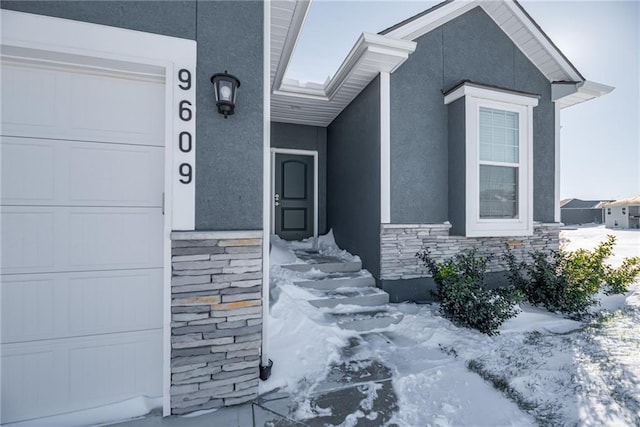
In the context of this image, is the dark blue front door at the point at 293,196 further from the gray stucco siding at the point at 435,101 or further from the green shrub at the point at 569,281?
the green shrub at the point at 569,281

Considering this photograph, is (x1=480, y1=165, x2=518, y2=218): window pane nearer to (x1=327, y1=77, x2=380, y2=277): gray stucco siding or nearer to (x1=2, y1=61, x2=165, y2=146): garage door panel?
(x1=327, y1=77, x2=380, y2=277): gray stucco siding

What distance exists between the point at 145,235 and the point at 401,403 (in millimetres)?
2298

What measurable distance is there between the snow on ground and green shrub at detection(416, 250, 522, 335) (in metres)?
0.14

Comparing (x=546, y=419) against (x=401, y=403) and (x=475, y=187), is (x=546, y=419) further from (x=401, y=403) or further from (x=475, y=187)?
(x=475, y=187)

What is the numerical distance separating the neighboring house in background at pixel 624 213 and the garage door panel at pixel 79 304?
2746 cm

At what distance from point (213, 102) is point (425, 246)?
3.43 m

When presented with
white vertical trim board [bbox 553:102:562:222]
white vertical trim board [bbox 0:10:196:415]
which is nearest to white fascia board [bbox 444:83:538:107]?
white vertical trim board [bbox 553:102:562:222]

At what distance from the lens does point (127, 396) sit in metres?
2.08

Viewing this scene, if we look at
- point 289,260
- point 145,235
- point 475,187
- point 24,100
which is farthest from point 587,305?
point 24,100

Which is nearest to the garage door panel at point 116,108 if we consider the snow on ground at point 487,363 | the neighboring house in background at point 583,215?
the snow on ground at point 487,363

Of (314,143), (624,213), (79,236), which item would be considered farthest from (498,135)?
(624,213)

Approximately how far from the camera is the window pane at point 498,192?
421 cm

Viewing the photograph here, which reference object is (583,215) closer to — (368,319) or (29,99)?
(368,319)

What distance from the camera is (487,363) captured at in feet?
8.30
